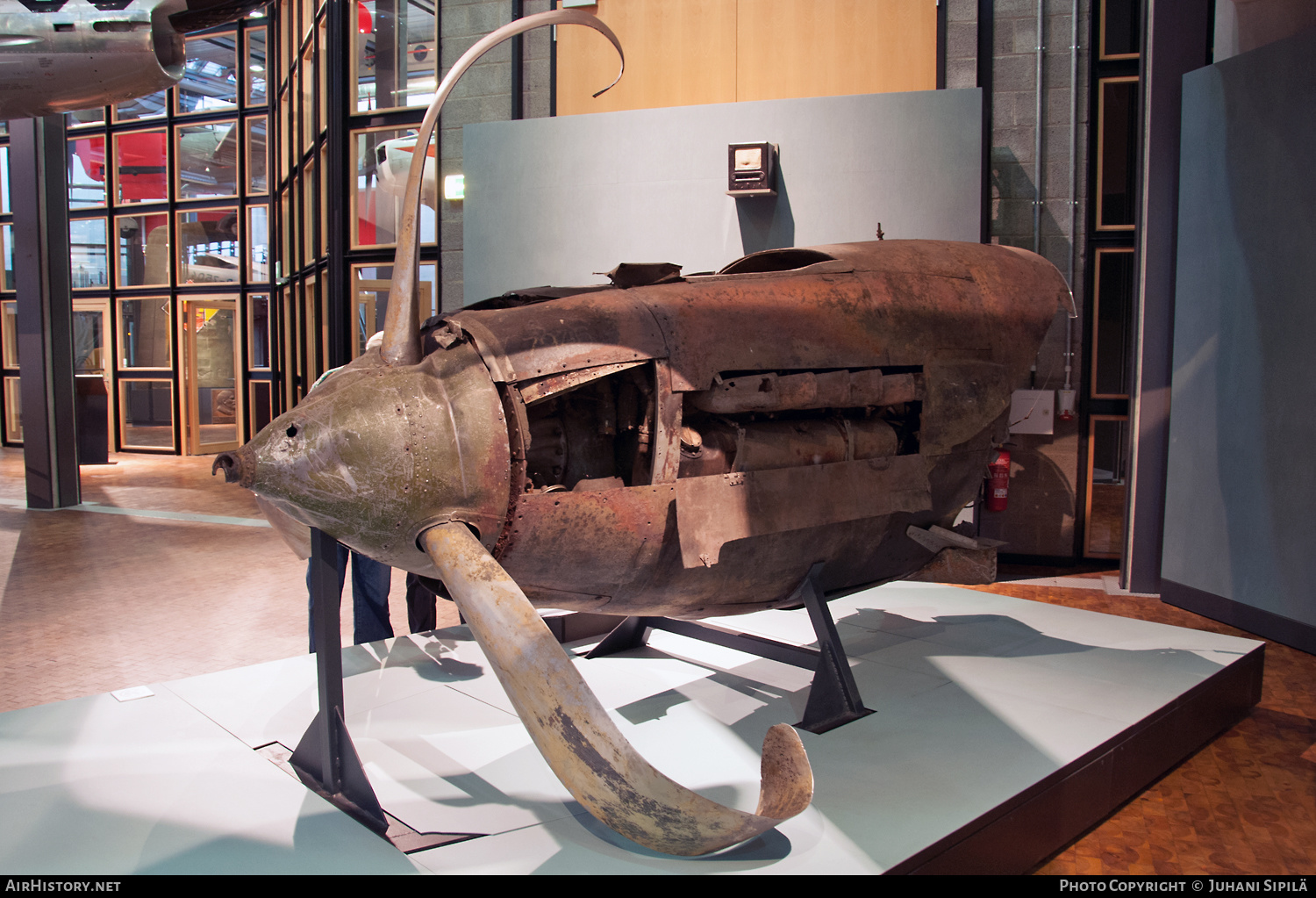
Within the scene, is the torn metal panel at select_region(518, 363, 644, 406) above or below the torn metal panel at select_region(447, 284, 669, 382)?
below

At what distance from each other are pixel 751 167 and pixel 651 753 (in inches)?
167

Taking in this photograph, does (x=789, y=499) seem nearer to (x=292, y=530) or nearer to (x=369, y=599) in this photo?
(x=292, y=530)

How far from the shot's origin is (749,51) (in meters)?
6.85

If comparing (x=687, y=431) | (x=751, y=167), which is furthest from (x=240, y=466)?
(x=751, y=167)

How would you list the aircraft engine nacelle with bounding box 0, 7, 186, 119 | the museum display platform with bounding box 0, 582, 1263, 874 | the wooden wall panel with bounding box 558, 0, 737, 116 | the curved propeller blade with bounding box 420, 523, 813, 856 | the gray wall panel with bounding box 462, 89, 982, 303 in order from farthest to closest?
the wooden wall panel with bounding box 558, 0, 737, 116
the gray wall panel with bounding box 462, 89, 982, 303
the aircraft engine nacelle with bounding box 0, 7, 186, 119
the museum display platform with bounding box 0, 582, 1263, 874
the curved propeller blade with bounding box 420, 523, 813, 856

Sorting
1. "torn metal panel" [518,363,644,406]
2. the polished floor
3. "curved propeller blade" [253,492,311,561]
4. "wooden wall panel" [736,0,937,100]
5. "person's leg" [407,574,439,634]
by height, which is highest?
"wooden wall panel" [736,0,937,100]

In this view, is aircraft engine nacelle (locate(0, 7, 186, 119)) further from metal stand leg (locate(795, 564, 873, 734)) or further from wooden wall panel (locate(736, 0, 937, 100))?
metal stand leg (locate(795, 564, 873, 734))

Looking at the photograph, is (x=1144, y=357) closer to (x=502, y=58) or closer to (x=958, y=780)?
(x=958, y=780)

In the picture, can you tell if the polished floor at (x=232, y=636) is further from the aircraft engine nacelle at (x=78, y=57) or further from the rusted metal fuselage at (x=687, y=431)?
the aircraft engine nacelle at (x=78, y=57)

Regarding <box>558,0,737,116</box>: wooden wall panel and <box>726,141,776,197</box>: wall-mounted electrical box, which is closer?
<box>726,141,776,197</box>: wall-mounted electrical box

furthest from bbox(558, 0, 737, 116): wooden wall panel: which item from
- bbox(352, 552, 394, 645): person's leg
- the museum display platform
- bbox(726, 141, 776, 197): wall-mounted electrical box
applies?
the museum display platform

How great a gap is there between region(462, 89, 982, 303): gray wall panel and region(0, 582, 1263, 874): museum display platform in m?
3.01

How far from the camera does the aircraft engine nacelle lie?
14.2 ft

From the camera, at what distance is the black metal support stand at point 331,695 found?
2.61 m
